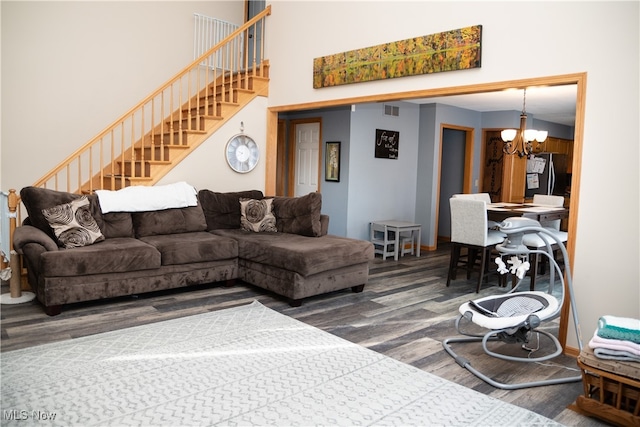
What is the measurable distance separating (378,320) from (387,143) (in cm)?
383

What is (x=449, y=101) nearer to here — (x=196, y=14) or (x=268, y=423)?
(x=196, y=14)

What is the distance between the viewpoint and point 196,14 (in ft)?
23.5

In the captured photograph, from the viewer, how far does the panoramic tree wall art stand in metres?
4.02

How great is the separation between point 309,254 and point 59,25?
441 centimetres

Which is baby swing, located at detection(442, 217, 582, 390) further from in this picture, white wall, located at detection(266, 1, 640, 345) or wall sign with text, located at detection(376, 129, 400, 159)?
wall sign with text, located at detection(376, 129, 400, 159)

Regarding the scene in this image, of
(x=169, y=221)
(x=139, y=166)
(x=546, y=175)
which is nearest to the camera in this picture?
(x=169, y=221)

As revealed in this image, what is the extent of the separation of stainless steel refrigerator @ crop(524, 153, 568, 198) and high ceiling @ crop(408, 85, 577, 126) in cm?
82

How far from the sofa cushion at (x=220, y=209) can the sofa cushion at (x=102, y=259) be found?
107cm

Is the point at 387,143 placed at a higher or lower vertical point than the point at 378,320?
higher

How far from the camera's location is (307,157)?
761cm

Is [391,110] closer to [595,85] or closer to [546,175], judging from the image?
[546,175]

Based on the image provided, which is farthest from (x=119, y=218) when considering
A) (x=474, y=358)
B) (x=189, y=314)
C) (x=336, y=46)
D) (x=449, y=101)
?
(x=449, y=101)

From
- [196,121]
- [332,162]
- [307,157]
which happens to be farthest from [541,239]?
[196,121]

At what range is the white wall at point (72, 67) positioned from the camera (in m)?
5.64
